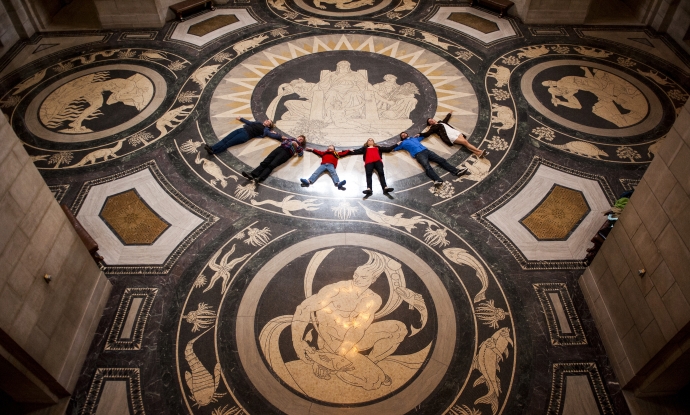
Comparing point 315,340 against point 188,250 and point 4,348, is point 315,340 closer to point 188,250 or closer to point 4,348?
point 188,250

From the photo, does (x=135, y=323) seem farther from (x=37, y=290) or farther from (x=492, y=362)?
(x=492, y=362)

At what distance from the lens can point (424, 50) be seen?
10562mm

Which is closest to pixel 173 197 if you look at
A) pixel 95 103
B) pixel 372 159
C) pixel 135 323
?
pixel 135 323

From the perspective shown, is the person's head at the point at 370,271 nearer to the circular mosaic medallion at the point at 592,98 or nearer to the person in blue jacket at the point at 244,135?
the person in blue jacket at the point at 244,135

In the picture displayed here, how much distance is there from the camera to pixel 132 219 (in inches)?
275

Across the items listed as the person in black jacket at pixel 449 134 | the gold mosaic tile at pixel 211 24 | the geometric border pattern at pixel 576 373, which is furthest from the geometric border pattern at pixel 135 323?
the gold mosaic tile at pixel 211 24

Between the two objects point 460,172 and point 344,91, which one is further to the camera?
point 344,91

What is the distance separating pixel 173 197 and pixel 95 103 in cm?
355

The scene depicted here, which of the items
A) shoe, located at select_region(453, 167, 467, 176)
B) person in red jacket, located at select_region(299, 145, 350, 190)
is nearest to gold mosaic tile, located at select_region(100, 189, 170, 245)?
person in red jacket, located at select_region(299, 145, 350, 190)

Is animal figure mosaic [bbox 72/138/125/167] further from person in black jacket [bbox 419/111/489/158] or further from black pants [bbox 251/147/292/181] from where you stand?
person in black jacket [bbox 419/111/489/158]

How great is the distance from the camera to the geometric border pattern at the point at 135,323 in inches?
220

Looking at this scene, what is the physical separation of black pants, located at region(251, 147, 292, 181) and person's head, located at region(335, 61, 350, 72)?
304cm

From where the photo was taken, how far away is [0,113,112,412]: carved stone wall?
4.38m

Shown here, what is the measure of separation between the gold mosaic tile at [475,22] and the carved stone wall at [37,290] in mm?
10060
